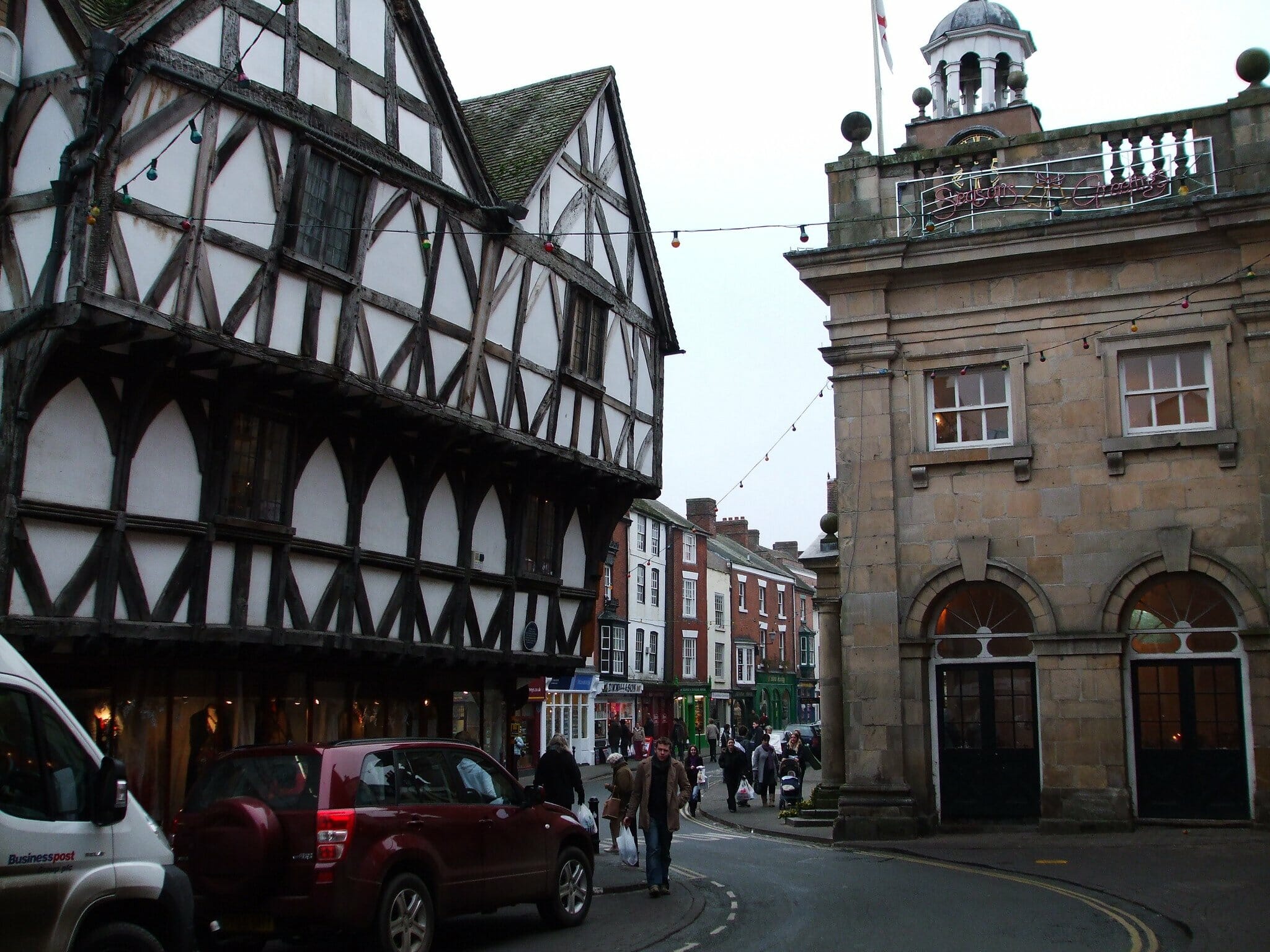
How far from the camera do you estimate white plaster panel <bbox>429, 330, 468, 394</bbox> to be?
15.1 metres

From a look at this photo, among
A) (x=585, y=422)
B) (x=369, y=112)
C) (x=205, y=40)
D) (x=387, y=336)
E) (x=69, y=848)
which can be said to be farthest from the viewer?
(x=585, y=422)

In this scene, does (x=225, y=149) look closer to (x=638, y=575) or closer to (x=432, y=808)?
(x=432, y=808)

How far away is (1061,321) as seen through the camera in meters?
18.5

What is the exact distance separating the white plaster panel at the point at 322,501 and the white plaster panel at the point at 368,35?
457 cm

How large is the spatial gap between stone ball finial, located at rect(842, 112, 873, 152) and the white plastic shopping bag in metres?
11.5

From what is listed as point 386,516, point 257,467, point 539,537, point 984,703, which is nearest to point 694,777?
point 984,703

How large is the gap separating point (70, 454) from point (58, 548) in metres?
0.85

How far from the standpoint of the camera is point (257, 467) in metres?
13.1

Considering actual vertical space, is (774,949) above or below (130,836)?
below

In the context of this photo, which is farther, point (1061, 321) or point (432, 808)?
point (1061, 321)

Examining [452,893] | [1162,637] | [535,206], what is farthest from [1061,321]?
[452,893]

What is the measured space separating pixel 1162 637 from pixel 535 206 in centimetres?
1079

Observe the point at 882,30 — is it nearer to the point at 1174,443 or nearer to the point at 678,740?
the point at 1174,443

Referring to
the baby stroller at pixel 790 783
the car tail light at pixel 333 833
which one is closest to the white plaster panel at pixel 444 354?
the car tail light at pixel 333 833
